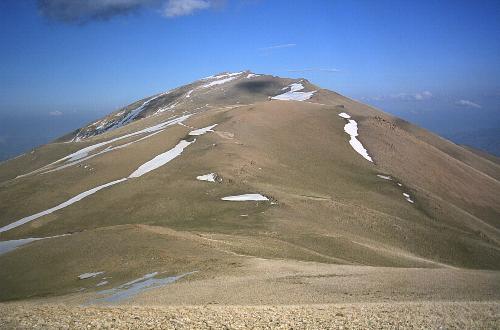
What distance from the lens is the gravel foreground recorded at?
56.2 feet

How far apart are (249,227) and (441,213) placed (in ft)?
96.9

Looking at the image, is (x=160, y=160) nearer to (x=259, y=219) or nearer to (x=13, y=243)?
(x=13, y=243)

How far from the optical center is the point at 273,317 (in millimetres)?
18719

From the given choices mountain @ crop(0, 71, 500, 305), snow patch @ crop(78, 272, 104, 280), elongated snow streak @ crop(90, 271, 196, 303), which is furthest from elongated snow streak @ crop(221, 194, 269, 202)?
elongated snow streak @ crop(90, 271, 196, 303)

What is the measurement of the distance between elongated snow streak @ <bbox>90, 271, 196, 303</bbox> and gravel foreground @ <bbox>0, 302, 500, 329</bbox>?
530 cm

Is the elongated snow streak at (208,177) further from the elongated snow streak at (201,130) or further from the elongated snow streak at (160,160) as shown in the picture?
the elongated snow streak at (201,130)

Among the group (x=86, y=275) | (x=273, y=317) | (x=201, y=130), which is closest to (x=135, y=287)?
(x=86, y=275)

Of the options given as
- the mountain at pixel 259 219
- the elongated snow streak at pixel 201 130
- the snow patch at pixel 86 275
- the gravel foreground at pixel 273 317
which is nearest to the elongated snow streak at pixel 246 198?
the mountain at pixel 259 219

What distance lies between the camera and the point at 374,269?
3045 cm

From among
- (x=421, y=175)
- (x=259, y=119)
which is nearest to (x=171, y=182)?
(x=259, y=119)

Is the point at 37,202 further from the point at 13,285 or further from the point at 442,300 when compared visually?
the point at 442,300

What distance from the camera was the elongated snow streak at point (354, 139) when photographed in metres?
77.0

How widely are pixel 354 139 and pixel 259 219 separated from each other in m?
44.8

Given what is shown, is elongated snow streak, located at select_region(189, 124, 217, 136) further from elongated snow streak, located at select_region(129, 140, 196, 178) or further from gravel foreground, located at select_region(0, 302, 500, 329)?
gravel foreground, located at select_region(0, 302, 500, 329)
